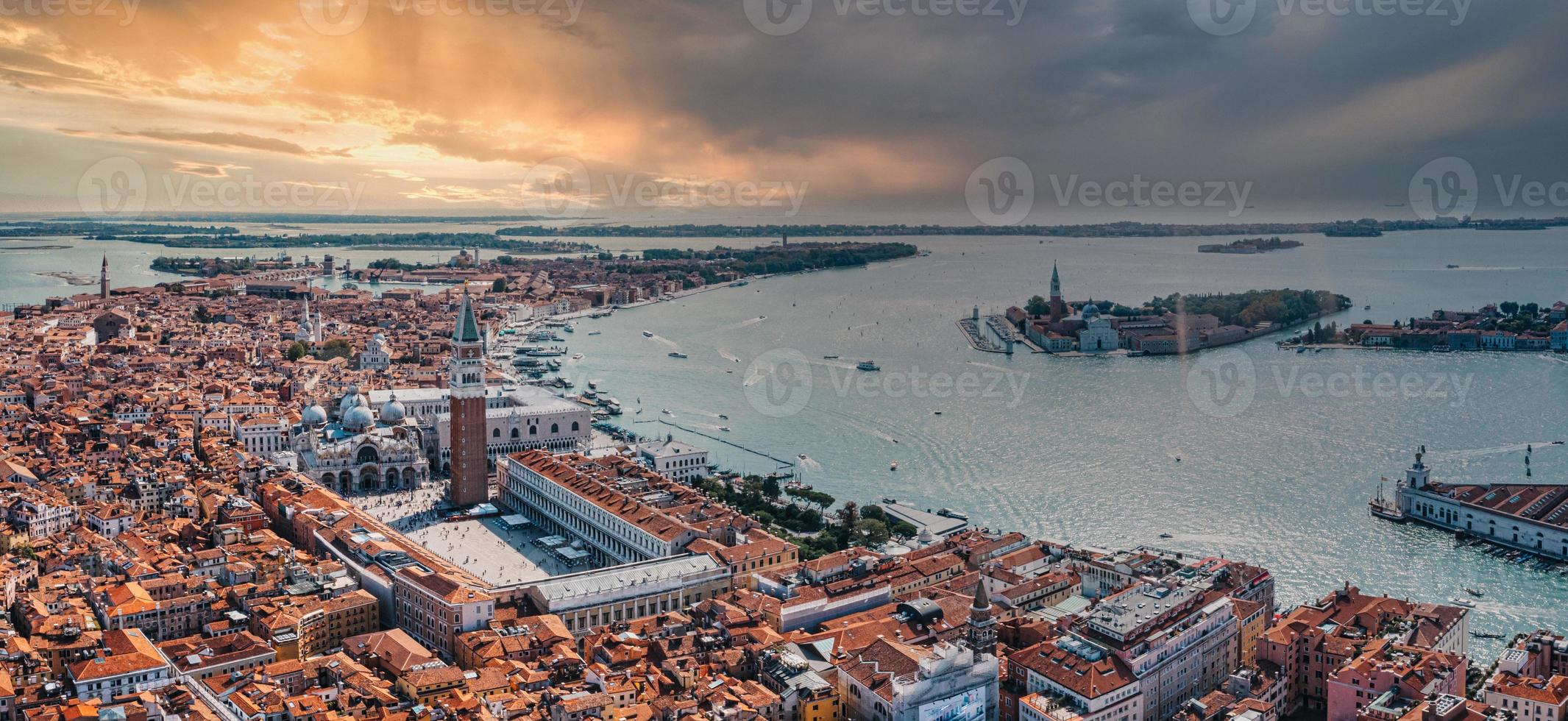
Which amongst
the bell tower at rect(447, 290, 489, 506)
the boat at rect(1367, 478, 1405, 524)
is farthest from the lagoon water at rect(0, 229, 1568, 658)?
the bell tower at rect(447, 290, 489, 506)

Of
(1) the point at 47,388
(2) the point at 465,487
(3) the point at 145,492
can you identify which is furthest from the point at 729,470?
(1) the point at 47,388

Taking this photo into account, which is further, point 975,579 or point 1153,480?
point 1153,480

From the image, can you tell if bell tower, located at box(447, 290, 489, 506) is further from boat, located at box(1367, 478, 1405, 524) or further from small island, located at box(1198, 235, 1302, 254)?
small island, located at box(1198, 235, 1302, 254)

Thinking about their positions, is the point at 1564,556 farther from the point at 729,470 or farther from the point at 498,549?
the point at 498,549

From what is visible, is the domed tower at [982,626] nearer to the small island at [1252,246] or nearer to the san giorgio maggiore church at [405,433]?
the san giorgio maggiore church at [405,433]

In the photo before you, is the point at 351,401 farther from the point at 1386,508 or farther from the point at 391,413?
the point at 1386,508

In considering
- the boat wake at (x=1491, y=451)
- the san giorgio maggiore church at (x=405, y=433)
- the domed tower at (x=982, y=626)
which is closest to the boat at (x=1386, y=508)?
the boat wake at (x=1491, y=451)
